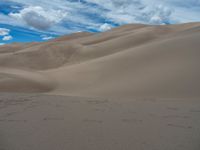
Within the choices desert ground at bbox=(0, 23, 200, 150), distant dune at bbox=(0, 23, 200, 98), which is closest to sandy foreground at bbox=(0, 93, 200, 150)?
desert ground at bbox=(0, 23, 200, 150)

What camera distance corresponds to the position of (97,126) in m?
3.47

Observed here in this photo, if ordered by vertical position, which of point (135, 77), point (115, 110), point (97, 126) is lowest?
point (97, 126)

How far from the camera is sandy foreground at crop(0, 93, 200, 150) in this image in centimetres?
284

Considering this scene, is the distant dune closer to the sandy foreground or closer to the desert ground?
the desert ground

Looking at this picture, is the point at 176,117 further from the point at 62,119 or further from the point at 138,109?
the point at 62,119

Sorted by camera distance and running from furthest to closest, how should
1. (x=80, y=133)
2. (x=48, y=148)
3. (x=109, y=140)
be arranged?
(x=80, y=133), (x=109, y=140), (x=48, y=148)

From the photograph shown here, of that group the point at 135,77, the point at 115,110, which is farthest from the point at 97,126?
the point at 135,77

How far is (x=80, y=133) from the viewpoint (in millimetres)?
3195

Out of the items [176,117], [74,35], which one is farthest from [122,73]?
[74,35]

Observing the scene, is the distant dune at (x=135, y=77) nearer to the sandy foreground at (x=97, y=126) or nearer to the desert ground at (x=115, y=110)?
the desert ground at (x=115, y=110)

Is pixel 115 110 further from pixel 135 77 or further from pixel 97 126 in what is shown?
pixel 135 77

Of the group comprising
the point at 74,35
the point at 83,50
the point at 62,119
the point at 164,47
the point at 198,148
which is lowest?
the point at 198,148

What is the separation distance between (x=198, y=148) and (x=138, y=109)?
1.81 metres

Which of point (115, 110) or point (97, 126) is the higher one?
point (115, 110)
